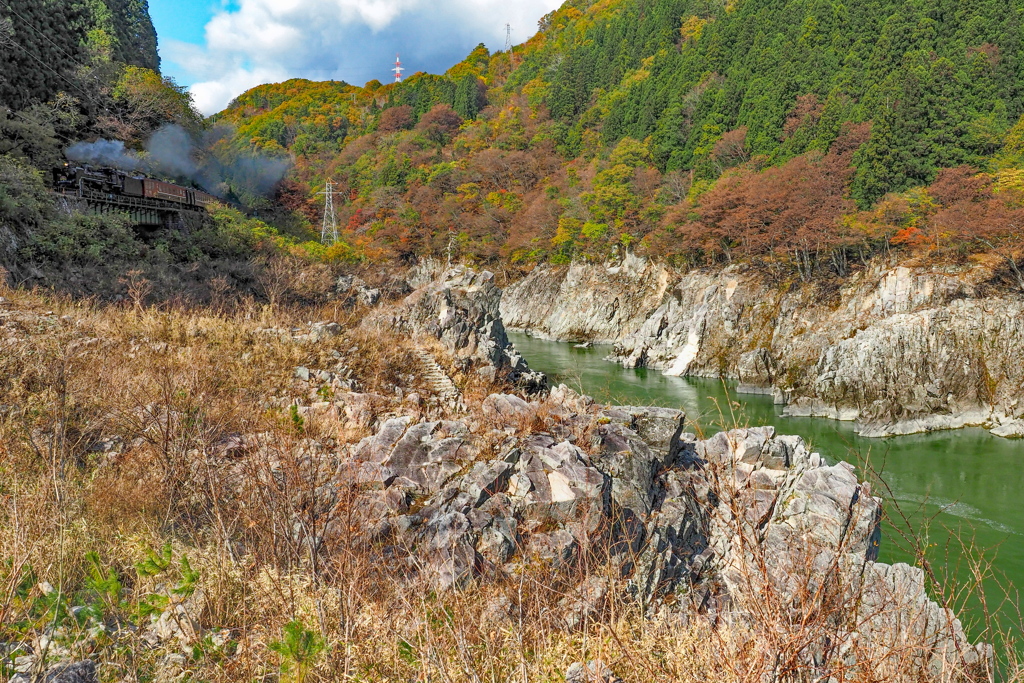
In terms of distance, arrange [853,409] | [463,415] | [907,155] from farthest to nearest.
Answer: [907,155] < [853,409] < [463,415]

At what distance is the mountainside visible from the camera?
2198cm

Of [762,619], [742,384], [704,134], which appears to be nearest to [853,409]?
[742,384]

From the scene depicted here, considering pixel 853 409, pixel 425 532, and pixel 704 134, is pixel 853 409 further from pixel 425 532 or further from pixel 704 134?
pixel 704 134

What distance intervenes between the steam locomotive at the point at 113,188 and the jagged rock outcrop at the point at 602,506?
565 inches

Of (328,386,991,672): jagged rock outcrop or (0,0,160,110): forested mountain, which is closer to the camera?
(328,386,991,672): jagged rock outcrop

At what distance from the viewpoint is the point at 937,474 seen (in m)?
12.8

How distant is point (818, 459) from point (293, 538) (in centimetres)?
775

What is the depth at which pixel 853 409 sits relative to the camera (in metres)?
16.7

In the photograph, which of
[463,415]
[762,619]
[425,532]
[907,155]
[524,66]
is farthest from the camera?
[524,66]

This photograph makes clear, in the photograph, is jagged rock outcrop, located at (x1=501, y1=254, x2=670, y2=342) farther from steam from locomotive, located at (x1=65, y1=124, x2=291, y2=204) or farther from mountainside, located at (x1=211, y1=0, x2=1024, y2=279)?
steam from locomotive, located at (x1=65, y1=124, x2=291, y2=204)

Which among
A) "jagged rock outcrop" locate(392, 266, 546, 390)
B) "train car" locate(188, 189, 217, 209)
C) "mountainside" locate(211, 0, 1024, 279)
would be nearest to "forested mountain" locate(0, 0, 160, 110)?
"train car" locate(188, 189, 217, 209)

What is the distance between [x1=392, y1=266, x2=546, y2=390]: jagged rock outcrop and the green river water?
217 cm

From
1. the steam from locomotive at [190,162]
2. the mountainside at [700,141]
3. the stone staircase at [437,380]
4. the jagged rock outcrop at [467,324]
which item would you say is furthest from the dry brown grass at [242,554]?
the mountainside at [700,141]

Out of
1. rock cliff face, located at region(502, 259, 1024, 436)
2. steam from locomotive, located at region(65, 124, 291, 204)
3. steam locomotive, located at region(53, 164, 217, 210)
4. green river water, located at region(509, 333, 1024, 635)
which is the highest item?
steam from locomotive, located at region(65, 124, 291, 204)
